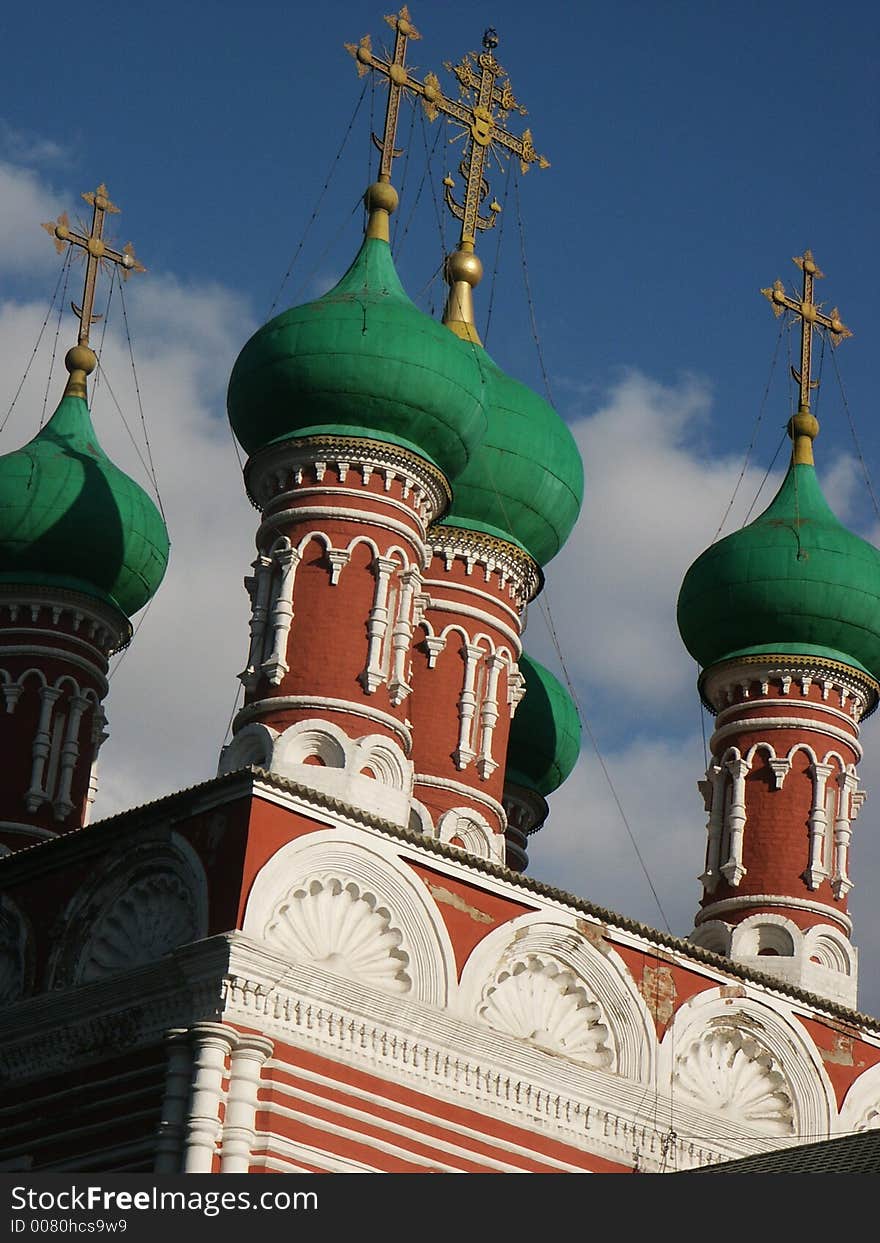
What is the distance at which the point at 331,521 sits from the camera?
52.7 ft

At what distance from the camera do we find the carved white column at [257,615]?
618 inches

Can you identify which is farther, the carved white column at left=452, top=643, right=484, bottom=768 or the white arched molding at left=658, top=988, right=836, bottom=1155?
the carved white column at left=452, top=643, right=484, bottom=768

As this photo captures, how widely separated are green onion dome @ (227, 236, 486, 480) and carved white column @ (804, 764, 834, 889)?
371 centimetres

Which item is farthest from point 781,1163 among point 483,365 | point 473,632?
point 483,365

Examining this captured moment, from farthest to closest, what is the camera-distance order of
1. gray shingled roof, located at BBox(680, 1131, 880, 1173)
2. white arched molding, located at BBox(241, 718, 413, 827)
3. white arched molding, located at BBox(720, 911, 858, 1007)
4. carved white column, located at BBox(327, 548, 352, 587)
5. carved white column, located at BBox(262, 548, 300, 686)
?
white arched molding, located at BBox(720, 911, 858, 1007), carved white column, located at BBox(327, 548, 352, 587), carved white column, located at BBox(262, 548, 300, 686), white arched molding, located at BBox(241, 718, 413, 827), gray shingled roof, located at BBox(680, 1131, 880, 1173)

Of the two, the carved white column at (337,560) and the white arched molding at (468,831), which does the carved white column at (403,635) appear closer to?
the carved white column at (337,560)

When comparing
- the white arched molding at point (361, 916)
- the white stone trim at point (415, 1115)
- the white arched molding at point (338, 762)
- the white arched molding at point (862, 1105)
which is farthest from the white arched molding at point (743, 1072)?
the white arched molding at point (338, 762)

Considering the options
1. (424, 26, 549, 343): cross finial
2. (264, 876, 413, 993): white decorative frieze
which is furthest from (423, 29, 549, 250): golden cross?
(264, 876, 413, 993): white decorative frieze

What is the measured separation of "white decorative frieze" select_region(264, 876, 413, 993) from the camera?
14.1 m

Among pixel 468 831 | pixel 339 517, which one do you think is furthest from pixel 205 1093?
pixel 468 831

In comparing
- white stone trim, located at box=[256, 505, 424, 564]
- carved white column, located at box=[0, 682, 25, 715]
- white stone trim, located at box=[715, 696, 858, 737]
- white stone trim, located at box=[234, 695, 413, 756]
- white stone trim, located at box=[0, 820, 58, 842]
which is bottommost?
white stone trim, located at box=[234, 695, 413, 756]

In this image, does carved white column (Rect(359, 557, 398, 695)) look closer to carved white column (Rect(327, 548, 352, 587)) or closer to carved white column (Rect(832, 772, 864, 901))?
carved white column (Rect(327, 548, 352, 587))

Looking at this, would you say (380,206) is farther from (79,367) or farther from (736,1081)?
(736,1081)

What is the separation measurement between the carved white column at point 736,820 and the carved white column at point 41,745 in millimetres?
5067
